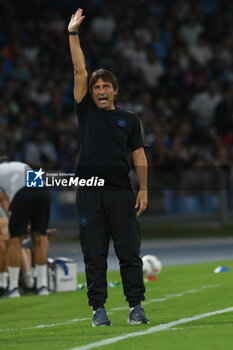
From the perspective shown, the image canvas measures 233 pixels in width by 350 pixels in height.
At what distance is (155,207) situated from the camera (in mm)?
23750

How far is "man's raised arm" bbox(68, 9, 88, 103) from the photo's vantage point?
896 cm

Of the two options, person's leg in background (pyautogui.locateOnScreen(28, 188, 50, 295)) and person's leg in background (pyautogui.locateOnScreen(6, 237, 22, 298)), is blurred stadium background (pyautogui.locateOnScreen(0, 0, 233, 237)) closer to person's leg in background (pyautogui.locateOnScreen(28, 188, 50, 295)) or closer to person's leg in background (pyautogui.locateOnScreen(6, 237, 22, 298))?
person's leg in background (pyautogui.locateOnScreen(28, 188, 50, 295))

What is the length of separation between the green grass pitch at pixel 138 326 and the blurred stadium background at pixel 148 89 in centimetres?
784

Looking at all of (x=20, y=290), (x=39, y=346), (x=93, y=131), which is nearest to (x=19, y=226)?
(x=20, y=290)

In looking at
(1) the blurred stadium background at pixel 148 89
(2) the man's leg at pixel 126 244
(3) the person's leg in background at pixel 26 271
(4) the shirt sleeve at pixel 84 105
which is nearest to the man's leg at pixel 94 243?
(2) the man's leg at pixel 126 244

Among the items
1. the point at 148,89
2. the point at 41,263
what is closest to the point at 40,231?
the point at 41,263

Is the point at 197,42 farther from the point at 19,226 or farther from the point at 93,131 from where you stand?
the point at 93,131

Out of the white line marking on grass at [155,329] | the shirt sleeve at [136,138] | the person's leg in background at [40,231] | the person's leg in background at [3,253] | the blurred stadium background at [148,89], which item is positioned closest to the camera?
the white line marking on grass at [155,329]

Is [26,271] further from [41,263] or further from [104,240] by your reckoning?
[104,240]

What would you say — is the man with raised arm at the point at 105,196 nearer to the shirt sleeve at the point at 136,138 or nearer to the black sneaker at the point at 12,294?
the shirt sleeve at the point at 136,138

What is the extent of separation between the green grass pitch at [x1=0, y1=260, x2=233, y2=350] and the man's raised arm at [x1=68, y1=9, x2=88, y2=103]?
6.84 ft

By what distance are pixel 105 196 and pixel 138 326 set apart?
118cm

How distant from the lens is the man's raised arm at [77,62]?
29.4ft

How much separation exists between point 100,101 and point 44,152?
14.1m
